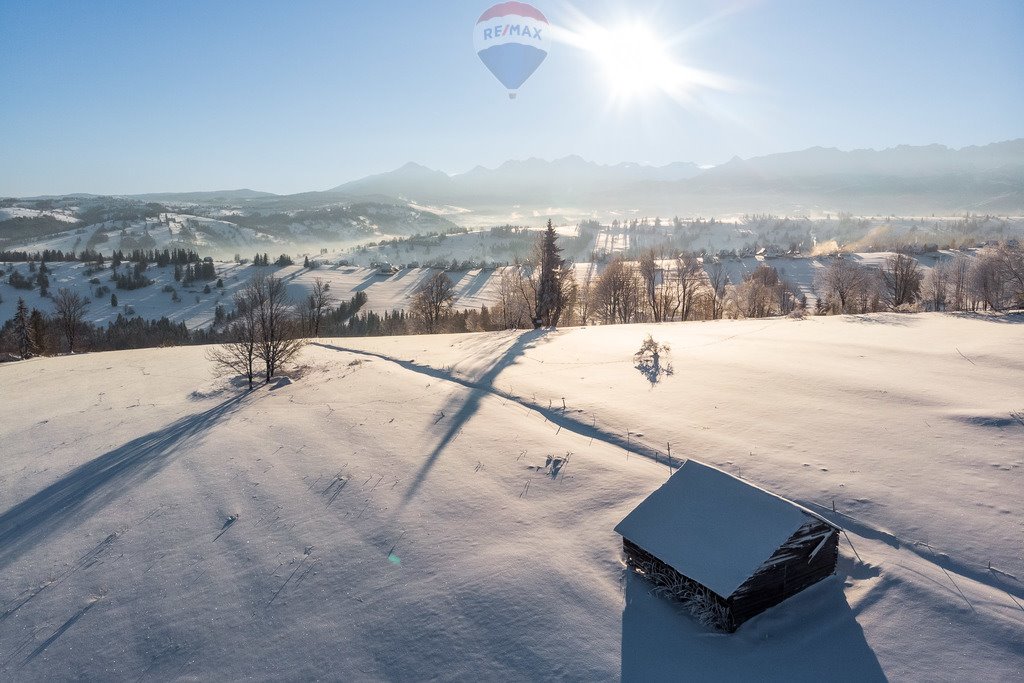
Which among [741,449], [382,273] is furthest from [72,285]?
[741,449]

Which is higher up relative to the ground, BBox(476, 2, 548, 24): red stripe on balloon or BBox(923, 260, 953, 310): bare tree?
BBox(476, 2, 548, 24): red stripe on balloon

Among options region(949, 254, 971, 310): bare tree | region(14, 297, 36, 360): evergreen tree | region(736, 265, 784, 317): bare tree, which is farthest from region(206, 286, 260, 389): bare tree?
region(949, 254, 971, 310): bare tree

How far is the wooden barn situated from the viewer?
635cm

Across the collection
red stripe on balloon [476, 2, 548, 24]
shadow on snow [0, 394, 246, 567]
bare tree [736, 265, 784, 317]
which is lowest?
shadow on snow [0, 394, 246, 567]

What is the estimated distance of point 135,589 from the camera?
8539mm

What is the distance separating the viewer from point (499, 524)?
9492 millimetres

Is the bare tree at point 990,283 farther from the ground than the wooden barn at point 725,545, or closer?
farther from the ground

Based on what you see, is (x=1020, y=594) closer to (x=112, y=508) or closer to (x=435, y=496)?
(x=435, y=496)

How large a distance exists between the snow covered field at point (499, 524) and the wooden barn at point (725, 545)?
33 centimetres

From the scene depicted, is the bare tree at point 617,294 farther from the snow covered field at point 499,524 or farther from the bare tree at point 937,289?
the snow covered field at point 499,524

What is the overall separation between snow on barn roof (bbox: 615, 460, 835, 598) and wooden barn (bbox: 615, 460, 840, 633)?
1cm

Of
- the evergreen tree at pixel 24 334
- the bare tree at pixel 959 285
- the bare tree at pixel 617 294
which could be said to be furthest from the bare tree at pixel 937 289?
the evergreen tree at pixel 24 334

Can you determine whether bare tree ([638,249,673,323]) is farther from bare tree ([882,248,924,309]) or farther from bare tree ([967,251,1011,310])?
bare tree ([967,251,1011,310])

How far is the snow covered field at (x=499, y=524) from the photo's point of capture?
6484 mm
